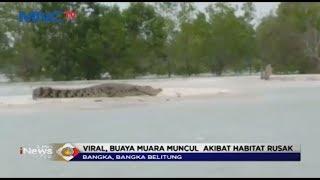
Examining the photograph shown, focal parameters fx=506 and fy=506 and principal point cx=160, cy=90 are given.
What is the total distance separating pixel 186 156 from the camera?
560 cm

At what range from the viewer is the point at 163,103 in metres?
14.2

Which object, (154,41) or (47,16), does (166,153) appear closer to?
(47,16)

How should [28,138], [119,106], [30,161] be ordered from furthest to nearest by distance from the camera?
[119,106] → [28,138] → [30,161]

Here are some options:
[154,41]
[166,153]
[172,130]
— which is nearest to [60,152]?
[166,153]

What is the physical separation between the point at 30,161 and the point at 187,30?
34.7 meters

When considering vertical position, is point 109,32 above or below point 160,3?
below

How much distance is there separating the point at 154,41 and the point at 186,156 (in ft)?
100.0

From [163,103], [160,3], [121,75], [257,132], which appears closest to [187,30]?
[160,3]

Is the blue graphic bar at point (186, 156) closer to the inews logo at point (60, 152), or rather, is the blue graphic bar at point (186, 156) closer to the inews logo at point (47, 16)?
the inews logo at point (60, 152)

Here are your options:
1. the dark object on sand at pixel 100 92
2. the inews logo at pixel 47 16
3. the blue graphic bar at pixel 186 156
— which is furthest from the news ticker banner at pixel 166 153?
the inews logo at pixel 47 16

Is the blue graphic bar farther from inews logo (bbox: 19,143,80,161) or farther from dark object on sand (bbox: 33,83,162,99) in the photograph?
dark object on sand (bbox: 33,83,162,99)

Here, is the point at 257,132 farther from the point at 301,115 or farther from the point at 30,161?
the point at 30,161

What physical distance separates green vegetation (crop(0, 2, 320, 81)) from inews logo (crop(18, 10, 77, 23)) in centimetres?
→ 38

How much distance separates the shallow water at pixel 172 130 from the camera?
17.9ft
